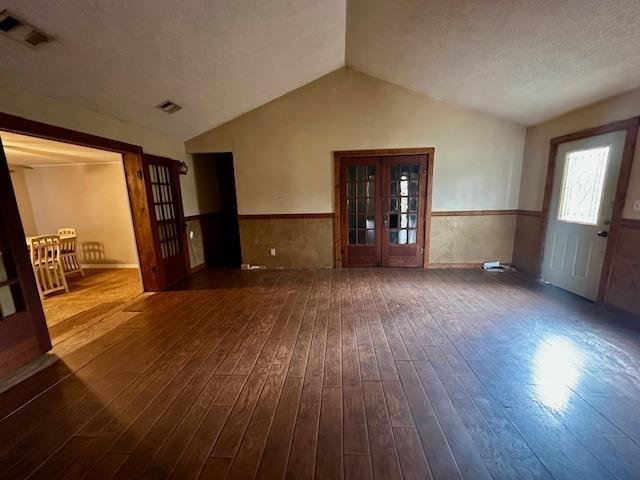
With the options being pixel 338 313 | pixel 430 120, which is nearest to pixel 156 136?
pixel 338 313

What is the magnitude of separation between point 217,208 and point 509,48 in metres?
5.39

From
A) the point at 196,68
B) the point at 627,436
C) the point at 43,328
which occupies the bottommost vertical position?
the point at 627,436

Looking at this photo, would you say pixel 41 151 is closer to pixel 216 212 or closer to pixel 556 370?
pixel 216 212

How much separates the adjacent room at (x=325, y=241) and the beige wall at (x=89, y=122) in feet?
0.09

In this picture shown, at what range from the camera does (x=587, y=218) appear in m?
3.18

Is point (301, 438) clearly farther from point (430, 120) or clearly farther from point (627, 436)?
point (430, 120)

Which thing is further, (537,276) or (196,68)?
(537,276)

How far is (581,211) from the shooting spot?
10.7ft

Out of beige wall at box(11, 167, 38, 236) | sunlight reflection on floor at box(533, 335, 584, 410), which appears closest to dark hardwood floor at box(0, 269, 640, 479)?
sunlight reflection on floor at box(533, 335, 584, 410)

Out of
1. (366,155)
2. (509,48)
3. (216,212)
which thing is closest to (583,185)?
(509,48)

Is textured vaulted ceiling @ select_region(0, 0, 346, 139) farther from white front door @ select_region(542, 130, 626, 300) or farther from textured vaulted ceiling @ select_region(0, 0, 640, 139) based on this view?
white front door @ select_region(542, 130, 626, 300)

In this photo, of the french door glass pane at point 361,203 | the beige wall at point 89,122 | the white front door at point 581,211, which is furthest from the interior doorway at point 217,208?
the white front door at point 581,211

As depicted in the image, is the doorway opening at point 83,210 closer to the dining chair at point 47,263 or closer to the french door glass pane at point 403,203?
the dining chair at point 47,263

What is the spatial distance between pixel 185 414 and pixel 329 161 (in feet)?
12.9
